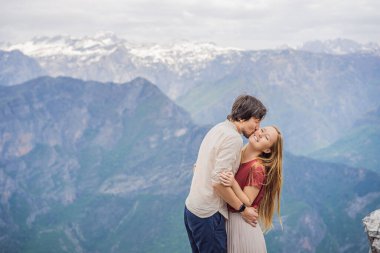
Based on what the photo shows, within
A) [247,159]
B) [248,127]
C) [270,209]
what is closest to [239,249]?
[270,209]

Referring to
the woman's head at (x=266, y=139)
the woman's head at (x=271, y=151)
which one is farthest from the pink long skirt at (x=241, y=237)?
the woman's head at (x=266, y=139)

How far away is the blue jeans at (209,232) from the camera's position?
9.98 m

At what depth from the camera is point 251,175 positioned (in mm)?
10008

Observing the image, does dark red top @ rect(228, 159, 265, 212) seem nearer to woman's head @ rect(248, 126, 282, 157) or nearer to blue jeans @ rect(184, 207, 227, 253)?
woman's head @ rect(248, 126, 282, 157)

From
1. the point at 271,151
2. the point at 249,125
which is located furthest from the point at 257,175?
the point at 249,125

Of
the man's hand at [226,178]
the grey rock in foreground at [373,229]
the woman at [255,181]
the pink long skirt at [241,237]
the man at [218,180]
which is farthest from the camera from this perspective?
the grey rock in foreground at [373,229]

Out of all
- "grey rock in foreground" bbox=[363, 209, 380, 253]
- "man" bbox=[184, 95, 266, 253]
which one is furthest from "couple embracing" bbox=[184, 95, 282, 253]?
"grey rock in foreground" bbox=[363, 209, 380, 253]

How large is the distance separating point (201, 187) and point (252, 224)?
1.38m

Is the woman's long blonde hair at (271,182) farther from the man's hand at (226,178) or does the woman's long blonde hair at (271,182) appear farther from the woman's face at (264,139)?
the man's hand at (226,178)

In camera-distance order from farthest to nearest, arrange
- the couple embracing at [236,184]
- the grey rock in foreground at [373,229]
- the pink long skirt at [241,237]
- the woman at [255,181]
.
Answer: the grey rock in foreground at [373,229], the pink long skirt at [241,237], the woman at [255,181], the couple embracing at [236,184]

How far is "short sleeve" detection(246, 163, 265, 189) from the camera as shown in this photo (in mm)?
9969

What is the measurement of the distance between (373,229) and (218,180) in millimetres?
4513

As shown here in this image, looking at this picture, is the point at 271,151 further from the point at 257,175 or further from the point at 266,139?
the point at 257,175

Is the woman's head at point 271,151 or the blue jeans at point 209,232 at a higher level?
the woman's head at point 271,151
